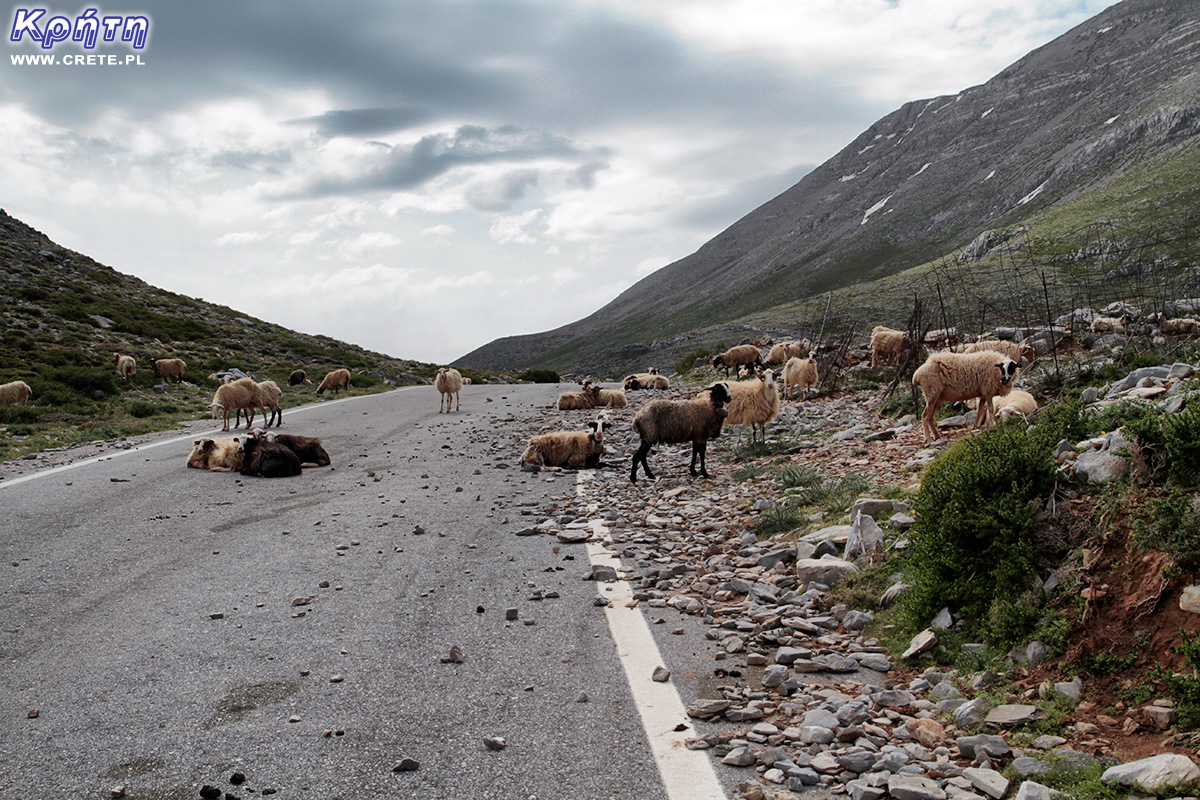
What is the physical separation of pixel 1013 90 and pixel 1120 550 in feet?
745

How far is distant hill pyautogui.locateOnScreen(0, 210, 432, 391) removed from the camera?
1243 inches

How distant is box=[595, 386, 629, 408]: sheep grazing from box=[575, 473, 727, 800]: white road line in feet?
53.6

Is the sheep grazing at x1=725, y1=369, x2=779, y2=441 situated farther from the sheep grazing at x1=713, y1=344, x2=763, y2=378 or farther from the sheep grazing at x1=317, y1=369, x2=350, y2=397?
the sheep grazing at x1=317, y1=369, x2=350, y2=397

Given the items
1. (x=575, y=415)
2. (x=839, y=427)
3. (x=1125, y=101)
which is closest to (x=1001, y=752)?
(x=839, y=427)

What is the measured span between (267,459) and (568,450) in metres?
5.13

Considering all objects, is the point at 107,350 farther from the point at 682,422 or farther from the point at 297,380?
the point at 682,422

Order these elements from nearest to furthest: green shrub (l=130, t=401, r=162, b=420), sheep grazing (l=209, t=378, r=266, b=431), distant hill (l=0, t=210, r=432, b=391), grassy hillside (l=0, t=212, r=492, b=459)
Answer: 1. sheep grazing (l=209, t=378, r=266, b=431)
2. grassy hillside (l=0, t=212, r=492, b=459)
3. green shrub (l=130, t=401, r=162, b=420)
4. distant hill (l=0, t=210, r=432, b=391)

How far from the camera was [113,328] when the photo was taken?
39.8 m

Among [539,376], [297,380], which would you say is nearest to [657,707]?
[297,380]

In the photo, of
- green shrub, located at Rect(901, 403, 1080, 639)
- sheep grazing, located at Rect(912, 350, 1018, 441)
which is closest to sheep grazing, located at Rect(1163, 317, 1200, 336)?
sheep grazing, located at Rect(912, 350, 1018, 441)

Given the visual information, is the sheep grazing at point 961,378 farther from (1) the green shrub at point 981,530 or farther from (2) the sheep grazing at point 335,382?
(2) the sheep grazing at point 335,382

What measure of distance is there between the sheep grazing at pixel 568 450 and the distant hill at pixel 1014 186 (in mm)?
44664

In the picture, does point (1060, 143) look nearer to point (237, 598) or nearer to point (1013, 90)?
point (1013, 90)

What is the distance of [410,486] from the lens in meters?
10.3
